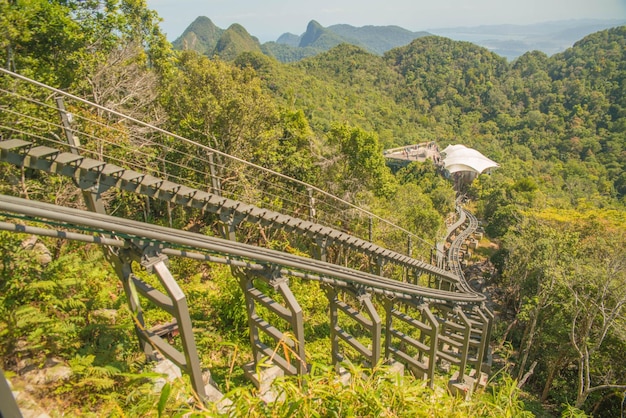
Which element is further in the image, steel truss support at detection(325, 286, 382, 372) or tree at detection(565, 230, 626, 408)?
tree at detection(565, 230, 626, 408)

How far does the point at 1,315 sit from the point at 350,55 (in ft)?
336

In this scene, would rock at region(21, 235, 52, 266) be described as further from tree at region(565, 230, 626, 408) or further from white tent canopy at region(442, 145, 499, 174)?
white tent canopy at region(442, 145, 499, 174)

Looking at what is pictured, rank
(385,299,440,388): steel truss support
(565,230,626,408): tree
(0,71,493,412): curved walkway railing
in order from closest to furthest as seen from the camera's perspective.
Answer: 1. (0,71,493,412): curved walkway railing
2. (385,299,440,388): steel truss support
3. (565,230,626,408): tree

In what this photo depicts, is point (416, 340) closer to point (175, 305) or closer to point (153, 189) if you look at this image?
point (175, 305)

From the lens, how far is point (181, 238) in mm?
3449

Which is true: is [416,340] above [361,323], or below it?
below

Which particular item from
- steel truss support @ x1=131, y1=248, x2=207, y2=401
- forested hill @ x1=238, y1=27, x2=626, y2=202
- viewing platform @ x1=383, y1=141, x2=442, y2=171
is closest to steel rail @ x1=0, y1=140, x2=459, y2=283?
steel truss support @ x1=131, y1=248, x2=207, y2=401

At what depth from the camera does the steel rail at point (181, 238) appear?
2.69 metres

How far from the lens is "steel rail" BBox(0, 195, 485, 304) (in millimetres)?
2691

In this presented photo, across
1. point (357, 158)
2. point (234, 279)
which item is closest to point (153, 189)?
point (234, 279)

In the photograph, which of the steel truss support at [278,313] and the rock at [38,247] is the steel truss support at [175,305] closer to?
the steel truss support at [278,313]

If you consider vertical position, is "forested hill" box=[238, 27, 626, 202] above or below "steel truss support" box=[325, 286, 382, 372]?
above

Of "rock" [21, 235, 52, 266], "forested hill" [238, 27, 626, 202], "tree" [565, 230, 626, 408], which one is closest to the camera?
"rock" [21, 235, 52, 266]

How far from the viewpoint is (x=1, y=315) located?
3.32 m
